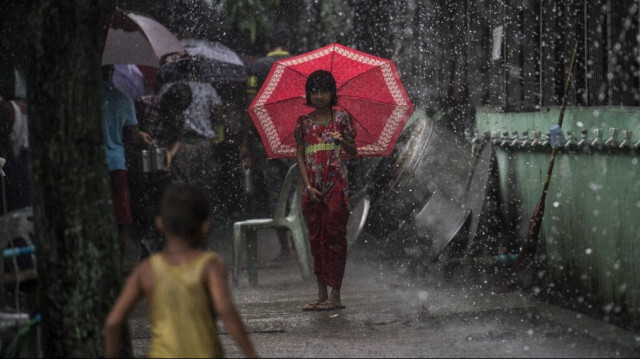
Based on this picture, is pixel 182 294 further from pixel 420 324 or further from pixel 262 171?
pixel 262 171

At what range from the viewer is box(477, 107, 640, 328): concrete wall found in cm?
600

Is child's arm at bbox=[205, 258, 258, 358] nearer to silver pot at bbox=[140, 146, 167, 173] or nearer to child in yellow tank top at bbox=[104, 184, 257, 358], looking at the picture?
child in yellow tank top at bbox=[104, 184, 257, 358]

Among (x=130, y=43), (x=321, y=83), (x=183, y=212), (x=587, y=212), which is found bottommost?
(x=587, y=212)

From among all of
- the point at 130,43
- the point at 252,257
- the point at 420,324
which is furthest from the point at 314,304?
the point at 130,43

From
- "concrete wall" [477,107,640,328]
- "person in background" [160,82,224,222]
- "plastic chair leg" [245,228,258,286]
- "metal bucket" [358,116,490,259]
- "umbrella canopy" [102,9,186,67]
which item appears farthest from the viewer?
"person in background" [160,82,224,222]

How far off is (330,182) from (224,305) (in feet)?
12.5

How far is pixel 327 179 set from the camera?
714cm

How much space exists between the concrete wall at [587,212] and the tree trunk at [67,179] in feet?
11.3

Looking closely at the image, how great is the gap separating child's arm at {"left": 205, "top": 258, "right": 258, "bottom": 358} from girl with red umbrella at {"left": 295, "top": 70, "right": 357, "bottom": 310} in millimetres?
3641

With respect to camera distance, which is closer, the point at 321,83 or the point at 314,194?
the point at 321,83

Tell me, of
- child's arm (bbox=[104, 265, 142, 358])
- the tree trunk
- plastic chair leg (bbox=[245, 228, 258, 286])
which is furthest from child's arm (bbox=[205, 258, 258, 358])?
plastic chair leg (bbox=[245, 228, 258, 286])

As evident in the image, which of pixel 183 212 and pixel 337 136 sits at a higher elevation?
pixel 337 136

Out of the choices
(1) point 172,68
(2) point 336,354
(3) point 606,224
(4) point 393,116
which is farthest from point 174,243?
(1) point 172,68

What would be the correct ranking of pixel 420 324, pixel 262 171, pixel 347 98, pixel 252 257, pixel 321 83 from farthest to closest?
pixel 262 171 → pixel 252 257 → pixel 347 98 → pixel 321 83 → pixel 420 324
